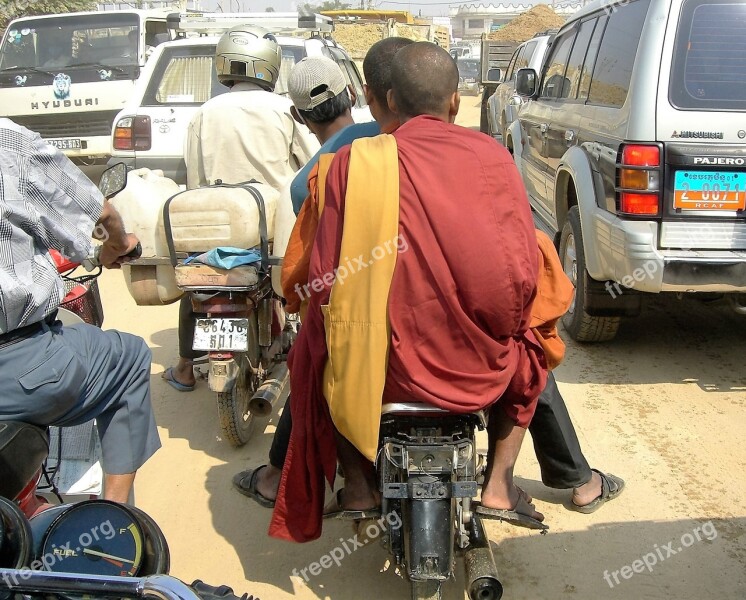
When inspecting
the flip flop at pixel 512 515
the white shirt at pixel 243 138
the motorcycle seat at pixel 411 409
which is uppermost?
the white shirt at pixel 243 138

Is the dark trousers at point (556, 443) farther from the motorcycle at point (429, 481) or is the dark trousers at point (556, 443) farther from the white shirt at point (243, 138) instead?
the white shirt at point (243, 138)

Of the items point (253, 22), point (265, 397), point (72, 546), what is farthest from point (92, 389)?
point (253, 22)

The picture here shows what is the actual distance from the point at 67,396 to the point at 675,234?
3167 mm

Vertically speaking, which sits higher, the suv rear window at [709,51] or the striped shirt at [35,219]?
the suv rear window at [709,51]

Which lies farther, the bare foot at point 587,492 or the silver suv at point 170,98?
the silver suv at point 170,98

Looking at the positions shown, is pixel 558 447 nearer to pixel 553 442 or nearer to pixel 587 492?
pixel 553 442

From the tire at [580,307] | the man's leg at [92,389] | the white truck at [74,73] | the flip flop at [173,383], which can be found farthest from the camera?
the white truck at [74,73]

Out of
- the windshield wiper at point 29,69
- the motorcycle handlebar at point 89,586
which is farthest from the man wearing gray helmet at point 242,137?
the windshield wiper at point 29,69

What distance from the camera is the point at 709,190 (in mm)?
3986

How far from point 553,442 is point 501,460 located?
0.45 metres

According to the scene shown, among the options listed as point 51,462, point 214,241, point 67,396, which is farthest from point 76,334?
point 214,241

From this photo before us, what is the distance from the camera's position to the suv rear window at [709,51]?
4012 millimetres

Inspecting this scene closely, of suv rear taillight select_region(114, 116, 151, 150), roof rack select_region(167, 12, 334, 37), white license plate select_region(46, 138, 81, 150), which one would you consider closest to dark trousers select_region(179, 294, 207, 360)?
suv rear taillight select_region(114, 116, 151, 150)

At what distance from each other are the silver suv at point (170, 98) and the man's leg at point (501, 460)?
4.99 metres
